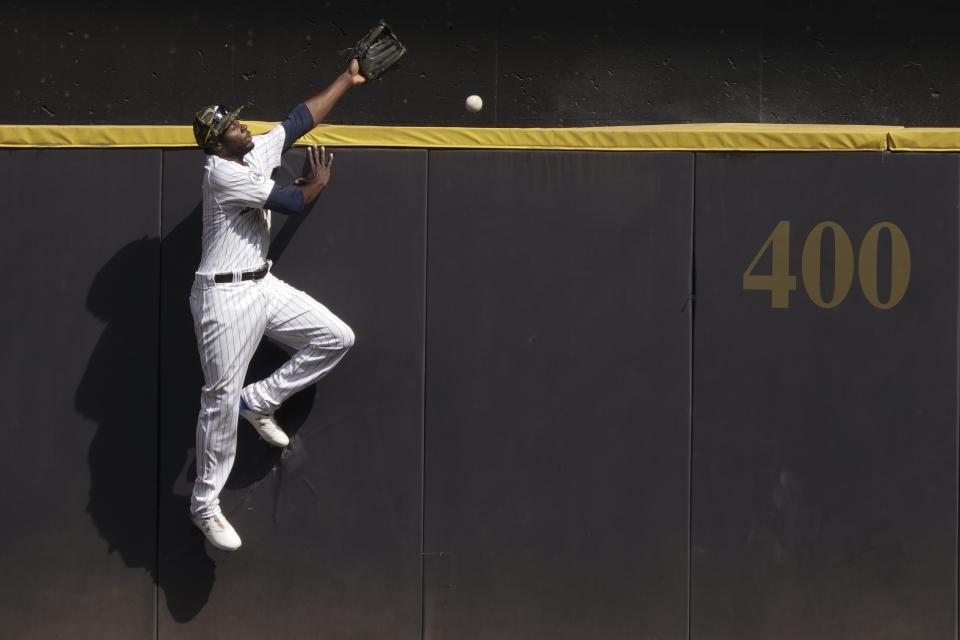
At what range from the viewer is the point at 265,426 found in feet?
17.6

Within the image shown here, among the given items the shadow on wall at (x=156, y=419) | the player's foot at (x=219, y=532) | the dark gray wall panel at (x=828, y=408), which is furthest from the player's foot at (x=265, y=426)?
the dark gray wall panel at (x=828, y=408)

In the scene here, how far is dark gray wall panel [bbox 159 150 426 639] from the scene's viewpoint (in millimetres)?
5457

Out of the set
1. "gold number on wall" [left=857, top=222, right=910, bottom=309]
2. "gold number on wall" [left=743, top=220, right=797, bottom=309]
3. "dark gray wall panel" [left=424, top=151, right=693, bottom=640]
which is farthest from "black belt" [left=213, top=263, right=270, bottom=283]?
"gold number on wall" [left=857, top=222, right=910, bottom=309]

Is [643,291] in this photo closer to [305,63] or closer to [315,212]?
[315,212]

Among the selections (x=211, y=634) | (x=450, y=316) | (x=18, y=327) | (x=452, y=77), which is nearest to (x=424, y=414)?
(x=450, y=316)

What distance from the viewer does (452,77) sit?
7.06 metres

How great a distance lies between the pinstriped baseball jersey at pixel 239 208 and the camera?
198 inches

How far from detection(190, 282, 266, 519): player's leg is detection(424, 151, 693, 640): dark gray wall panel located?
82 centimetres

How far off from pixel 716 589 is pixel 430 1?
3699 mm

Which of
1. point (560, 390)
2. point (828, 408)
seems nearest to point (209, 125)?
point (560, 390)

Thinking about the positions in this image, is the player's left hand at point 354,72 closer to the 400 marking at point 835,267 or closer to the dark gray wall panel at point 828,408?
the dark gray wall panel at point 828,408

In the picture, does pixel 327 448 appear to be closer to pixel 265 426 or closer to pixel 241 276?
pixel 265 426

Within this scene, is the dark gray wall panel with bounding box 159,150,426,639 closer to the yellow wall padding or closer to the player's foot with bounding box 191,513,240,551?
the yellow wall padding

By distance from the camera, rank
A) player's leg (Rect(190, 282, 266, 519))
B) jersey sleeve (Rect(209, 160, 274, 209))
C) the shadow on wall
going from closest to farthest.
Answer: jersey sleeve (Rect(209, 160, 274, 209))
player's leg (Rect(190, 282, 266, 519))
the shadow on wall
